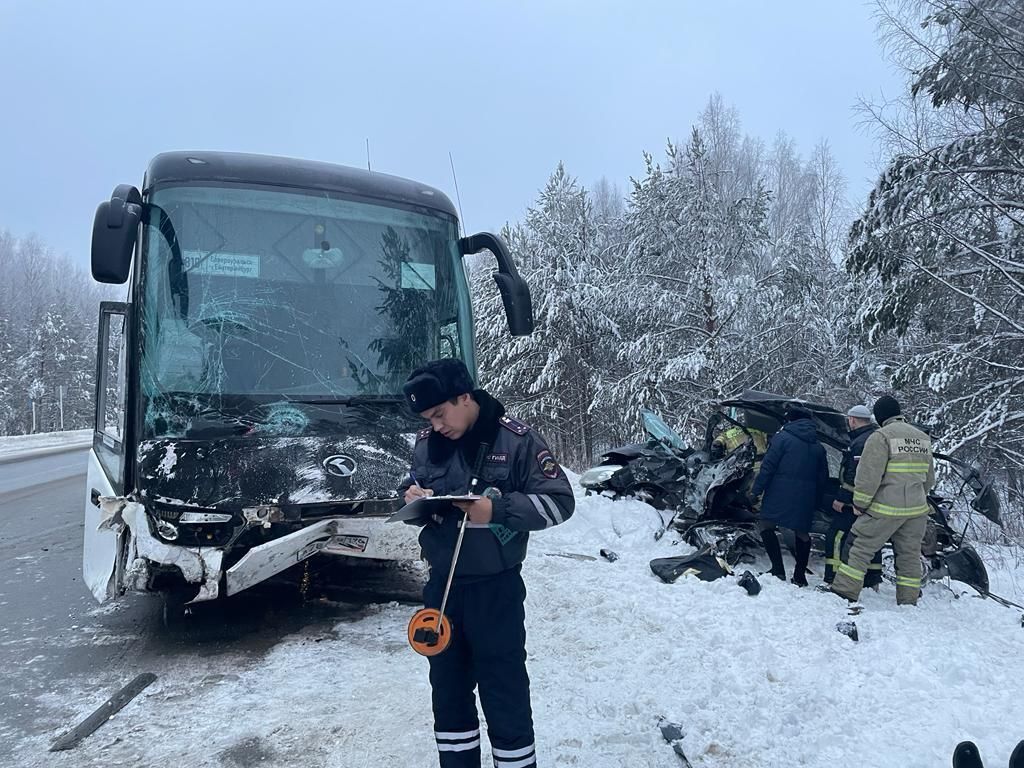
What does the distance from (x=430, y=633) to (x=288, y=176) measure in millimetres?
3888

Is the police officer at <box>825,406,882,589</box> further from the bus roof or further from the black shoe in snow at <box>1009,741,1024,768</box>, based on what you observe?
the bus roof

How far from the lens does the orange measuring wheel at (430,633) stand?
250 cm

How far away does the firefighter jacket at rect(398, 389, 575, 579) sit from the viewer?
8.40 feet

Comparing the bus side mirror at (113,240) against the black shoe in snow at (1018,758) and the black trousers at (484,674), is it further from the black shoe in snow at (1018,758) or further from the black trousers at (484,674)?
the black shoe in snow at (1018,758)

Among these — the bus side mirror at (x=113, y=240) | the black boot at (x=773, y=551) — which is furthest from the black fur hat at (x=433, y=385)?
the black boot at (x=773, y=551)

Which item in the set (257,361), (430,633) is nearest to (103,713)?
(257,361)

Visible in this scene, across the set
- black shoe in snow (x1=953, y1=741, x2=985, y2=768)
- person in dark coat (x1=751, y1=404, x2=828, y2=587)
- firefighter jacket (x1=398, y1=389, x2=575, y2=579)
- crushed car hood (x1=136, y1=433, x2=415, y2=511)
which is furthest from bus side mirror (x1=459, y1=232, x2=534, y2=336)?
black shoe in snow (x1=953, y1=741, x2=985, y2=768)

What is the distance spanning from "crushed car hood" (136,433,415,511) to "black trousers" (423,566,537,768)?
183 centimetres

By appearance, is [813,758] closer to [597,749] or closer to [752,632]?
[597,749]

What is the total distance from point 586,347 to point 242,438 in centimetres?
1612

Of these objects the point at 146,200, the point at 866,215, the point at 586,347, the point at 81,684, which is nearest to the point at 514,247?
the point at 586,347

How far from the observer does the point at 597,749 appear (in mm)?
3299

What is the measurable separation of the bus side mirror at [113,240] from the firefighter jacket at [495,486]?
2.87 meters

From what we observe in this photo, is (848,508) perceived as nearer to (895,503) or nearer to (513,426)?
(895,503)
